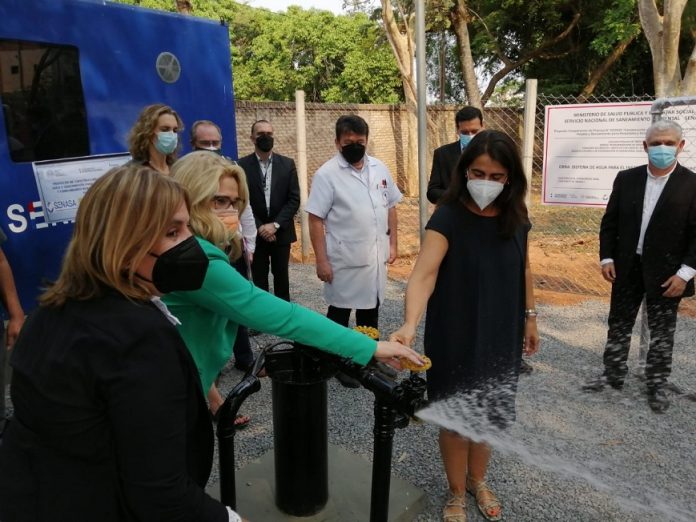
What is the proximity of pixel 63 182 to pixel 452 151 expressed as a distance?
3123mm

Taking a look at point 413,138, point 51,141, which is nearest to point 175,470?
point 51,141

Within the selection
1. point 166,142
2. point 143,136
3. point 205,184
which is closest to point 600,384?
point 205,184

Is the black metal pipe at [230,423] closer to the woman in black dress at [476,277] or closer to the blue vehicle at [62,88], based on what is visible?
the woman in black dress at [476,277]

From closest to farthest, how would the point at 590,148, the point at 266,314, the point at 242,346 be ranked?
the point at 266,314, the point at 242,346, the point at 590,148

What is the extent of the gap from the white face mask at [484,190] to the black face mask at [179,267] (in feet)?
4.35

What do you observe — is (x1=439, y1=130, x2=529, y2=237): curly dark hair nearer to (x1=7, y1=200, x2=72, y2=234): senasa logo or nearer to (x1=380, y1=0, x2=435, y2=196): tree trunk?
(x1=7, y1=200, x2=72, y2=234): senasa logo

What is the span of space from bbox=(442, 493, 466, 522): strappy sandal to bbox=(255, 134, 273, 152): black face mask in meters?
3.57

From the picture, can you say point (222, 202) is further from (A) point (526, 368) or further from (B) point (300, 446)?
(A) point (526, 368)

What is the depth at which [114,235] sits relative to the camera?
→ 128 cm

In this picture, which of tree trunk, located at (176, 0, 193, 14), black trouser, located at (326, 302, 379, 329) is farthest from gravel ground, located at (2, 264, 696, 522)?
tree trunk, located at (176, 0, 193, 14)

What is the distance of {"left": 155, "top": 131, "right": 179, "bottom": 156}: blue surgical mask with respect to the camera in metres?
3.81

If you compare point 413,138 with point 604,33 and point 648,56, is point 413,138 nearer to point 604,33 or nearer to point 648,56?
point 604,33

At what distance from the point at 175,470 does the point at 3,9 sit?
370cm

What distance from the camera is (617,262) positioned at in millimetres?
3875
